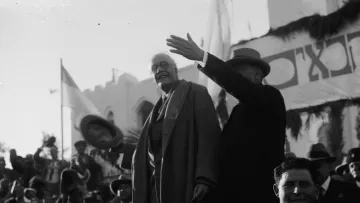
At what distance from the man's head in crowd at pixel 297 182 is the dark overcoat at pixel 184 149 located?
0.72m

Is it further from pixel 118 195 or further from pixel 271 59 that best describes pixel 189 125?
pixel 271 59

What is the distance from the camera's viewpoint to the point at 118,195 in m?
6.12

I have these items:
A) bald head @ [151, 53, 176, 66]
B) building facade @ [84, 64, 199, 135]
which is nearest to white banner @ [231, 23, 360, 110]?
bald head @ [151, 53, 176, 66]

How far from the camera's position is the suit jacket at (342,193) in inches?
167

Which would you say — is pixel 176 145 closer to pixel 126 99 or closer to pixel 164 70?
pixel 164 70

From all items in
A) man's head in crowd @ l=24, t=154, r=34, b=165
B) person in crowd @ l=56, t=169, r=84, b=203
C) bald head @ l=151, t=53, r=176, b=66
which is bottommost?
person in crowd @ l=56, t=169, r=84, b=203

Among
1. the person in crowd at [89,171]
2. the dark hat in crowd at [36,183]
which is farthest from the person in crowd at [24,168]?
the person in crowd at [89,171]

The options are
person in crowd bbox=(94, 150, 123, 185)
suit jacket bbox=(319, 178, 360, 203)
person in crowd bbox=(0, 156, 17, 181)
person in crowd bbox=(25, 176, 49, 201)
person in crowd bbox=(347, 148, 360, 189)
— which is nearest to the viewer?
suit jacket bbox=(319, 178, 360, 203)

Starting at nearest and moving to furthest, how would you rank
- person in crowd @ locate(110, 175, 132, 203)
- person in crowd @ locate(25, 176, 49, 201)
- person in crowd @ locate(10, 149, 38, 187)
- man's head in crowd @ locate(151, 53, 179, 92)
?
man's head in crowd @ locate(151, 53, 179, 92)
person in crowd @ locate(110, 175, 132, 203)
person in crowd @ locate(25, 176, 49, 201)
person in crowd @ locate(10, 149, 38, 187)

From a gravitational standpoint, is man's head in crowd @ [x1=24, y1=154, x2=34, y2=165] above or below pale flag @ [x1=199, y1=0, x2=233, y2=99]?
below

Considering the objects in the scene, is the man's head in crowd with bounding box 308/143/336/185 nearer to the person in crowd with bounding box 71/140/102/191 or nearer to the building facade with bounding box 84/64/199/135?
the person in crowd with bounding box 71/140/102/191

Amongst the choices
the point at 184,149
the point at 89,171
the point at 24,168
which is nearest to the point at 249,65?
the point at 184,149

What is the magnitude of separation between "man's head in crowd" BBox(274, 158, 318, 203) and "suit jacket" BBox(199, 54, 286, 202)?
20.4 inches

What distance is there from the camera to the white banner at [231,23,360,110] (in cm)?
709
